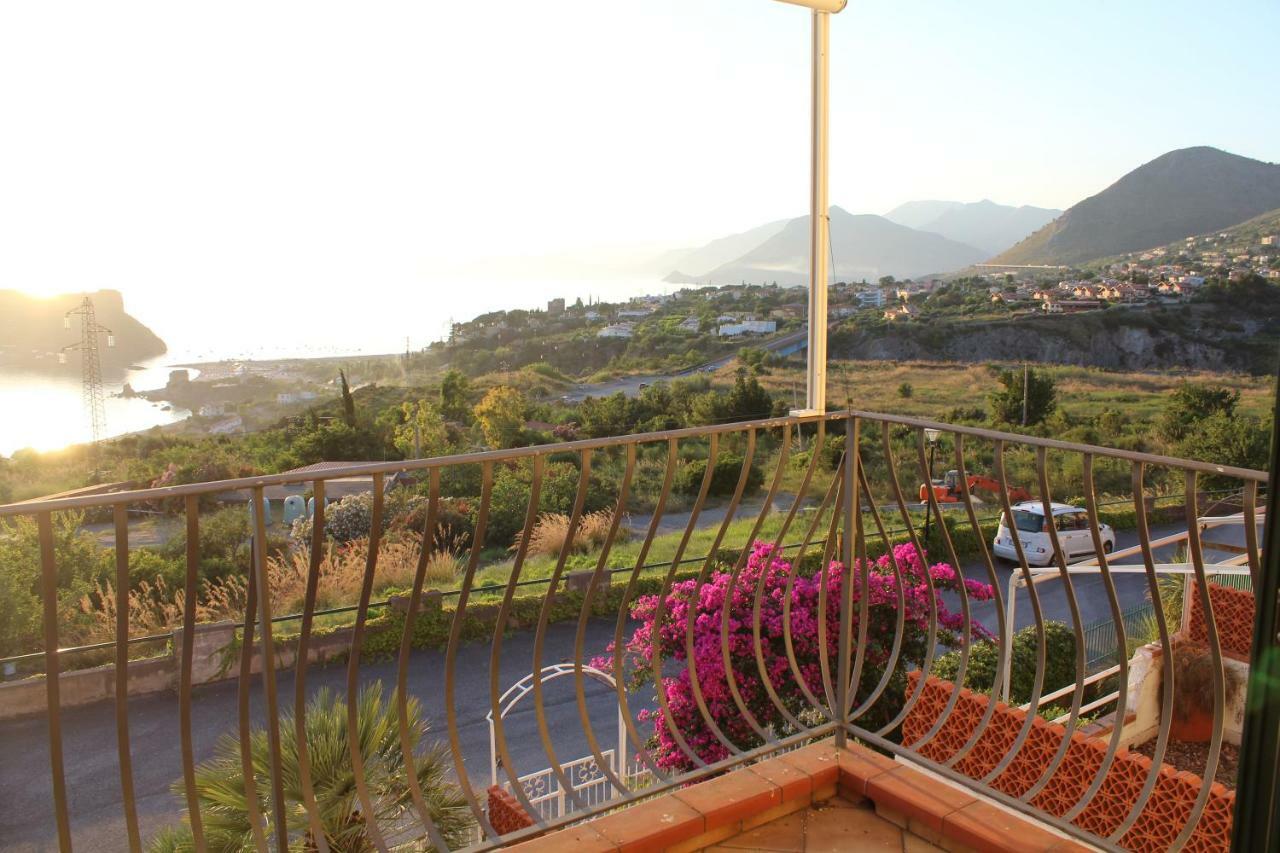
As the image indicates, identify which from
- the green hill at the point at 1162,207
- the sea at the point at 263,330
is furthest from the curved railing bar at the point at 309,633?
the green hill at the point at 1162,207

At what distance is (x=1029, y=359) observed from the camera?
18.3 metres

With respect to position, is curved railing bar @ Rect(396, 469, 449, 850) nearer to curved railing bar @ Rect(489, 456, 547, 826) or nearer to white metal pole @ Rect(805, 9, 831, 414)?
curved railing bar @ Rect(489, 456, 547, 826)

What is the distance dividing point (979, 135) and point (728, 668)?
11.5 metres

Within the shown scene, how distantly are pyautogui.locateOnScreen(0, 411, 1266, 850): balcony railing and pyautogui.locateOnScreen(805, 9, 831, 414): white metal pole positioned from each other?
134mm

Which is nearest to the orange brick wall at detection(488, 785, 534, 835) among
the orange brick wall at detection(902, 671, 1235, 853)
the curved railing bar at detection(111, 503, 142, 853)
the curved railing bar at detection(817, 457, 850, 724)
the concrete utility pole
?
the orange brick wall at detection(902, 671, 1235, 853)

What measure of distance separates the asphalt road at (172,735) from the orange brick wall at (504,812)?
1.86 metres

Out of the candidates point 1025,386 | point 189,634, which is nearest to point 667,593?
point 189,634

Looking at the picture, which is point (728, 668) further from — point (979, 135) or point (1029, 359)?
point (1029, 359)

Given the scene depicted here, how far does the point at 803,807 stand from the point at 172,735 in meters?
7.41

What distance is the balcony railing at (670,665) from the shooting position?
1453 mm

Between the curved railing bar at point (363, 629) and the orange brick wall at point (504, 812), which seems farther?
the orange brick wall at point (504, 812)

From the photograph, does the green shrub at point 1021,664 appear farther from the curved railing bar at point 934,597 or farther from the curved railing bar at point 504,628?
the curved railing bar at point 504,628

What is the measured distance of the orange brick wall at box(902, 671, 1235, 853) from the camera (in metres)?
2.90

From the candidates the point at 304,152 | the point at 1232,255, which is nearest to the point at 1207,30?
the point at 1232,255
